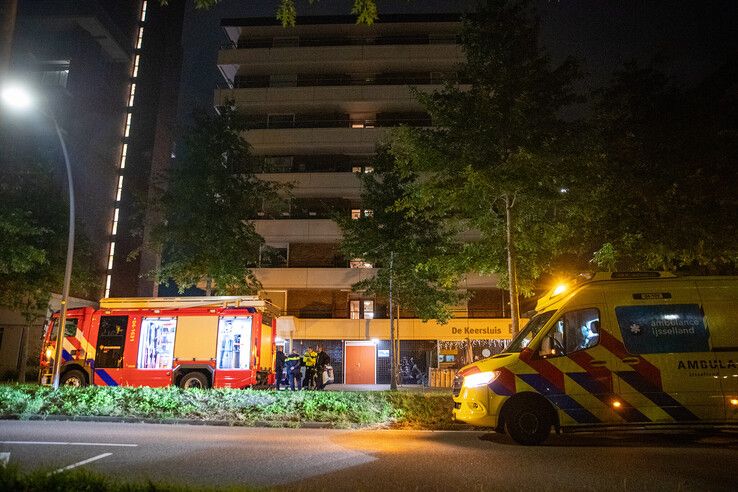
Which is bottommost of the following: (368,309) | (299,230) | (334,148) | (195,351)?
(195,351)

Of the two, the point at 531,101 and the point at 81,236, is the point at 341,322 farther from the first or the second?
the point at 531,101

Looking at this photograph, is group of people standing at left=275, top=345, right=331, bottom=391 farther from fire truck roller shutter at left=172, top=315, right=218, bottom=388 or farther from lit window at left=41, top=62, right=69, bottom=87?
lit window at left=41, top=62, right=69, bottom=87

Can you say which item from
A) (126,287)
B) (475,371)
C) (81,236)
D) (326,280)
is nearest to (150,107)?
(126,287)

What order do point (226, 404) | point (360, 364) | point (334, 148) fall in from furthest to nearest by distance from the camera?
point (334, 148) → point (360, 364) → point (226, 404)

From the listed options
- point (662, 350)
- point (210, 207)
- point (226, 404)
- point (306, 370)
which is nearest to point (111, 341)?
point (210, 207)

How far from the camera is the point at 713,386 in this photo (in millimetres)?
7594

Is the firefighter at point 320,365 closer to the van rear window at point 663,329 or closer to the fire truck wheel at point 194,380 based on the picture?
the fire truck wheel at point 194,380

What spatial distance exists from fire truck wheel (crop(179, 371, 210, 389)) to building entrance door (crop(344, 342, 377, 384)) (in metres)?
13.8

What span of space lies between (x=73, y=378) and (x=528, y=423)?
15328 millimetres

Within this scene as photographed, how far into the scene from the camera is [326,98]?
3306 centimetres

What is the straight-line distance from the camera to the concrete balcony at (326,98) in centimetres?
3269

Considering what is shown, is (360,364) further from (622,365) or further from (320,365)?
(622,365)

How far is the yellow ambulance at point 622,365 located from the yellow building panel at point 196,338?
10.4m

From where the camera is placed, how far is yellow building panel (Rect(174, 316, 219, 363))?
1630 cm
